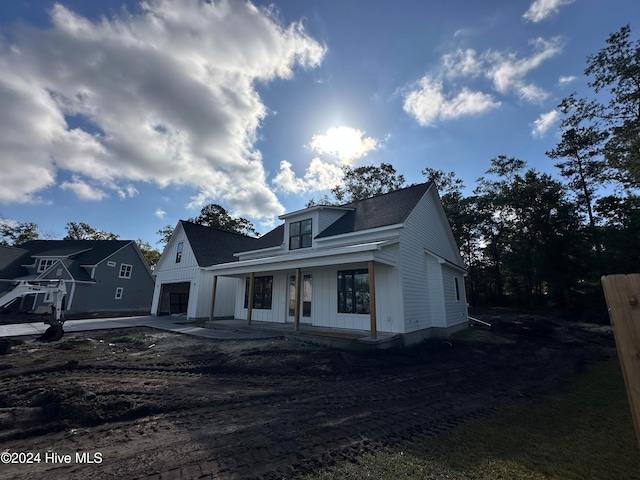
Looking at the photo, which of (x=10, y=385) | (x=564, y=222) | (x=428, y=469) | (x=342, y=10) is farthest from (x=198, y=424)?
(x=564, y=222)

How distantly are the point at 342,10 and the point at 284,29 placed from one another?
186 cm

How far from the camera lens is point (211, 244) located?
65.1 feet

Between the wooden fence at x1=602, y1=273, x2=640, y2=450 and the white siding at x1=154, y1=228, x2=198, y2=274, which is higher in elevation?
the white siding at x1=154, y1=228, x2=198, y2=274

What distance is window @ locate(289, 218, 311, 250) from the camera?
46.5 feet

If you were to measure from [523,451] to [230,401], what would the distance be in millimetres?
4343

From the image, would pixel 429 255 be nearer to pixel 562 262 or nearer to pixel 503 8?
pixel 503 8

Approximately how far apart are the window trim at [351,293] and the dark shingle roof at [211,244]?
754 cm

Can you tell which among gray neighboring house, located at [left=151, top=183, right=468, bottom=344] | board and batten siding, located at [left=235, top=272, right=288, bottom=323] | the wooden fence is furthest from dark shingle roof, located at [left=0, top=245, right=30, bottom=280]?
the wooden fence

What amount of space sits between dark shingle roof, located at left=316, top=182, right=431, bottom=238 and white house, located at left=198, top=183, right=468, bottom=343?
0.06 metres

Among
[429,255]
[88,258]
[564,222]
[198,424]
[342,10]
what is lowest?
[198,424]

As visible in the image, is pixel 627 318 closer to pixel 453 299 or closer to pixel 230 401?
pixel 230 401

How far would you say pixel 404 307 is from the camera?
9.96 metres

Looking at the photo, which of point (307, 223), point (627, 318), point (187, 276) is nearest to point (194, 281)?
point (187, 276)

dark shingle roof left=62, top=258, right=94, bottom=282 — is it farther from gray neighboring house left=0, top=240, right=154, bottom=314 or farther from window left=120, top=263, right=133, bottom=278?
window left=120, top=263, right=133, bottom=278
